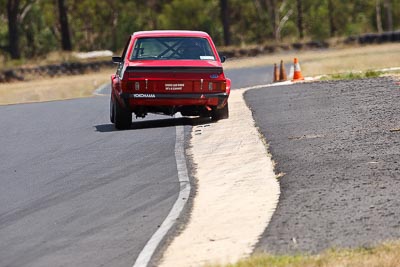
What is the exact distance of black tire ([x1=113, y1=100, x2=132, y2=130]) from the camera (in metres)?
20.0

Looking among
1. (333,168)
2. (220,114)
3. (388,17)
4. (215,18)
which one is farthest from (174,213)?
(215,18)

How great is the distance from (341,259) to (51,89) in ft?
116

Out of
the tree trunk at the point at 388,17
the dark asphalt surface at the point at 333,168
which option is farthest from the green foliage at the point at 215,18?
the dark asphalt surface at the point at 333,168

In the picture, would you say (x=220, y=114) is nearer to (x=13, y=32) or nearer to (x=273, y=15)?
(x=13, y=32)

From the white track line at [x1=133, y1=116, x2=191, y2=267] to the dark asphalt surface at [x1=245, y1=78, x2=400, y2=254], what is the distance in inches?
34.1

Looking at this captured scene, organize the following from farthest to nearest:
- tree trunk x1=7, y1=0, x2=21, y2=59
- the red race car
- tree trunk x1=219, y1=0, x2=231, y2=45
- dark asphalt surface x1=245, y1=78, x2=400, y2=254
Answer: tree trunk x1=219, y1=0, x2=231, y2=45
tree trunk x1=7, y1=0, x2=21, y2=59
the red race car
dark asphalt surface x1=245, y1=78, x2=400, y2=254

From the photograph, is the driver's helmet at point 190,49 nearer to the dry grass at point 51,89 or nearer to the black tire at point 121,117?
the black tire at point 121,117

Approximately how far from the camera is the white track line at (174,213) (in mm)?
9242

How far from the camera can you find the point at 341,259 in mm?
8250

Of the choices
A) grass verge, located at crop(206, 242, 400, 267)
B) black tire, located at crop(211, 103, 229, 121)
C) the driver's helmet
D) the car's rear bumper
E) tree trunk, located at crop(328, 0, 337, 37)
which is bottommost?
tree trunk, located at crop(328, 0, 337, 37)

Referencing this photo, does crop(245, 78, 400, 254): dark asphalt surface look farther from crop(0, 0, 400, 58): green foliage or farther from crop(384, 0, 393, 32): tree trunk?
crop(0, 0, 400, 58): green foliage

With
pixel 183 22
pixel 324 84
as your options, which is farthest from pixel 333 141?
pixel 183 22

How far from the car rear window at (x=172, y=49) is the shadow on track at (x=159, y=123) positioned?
3.74 feet

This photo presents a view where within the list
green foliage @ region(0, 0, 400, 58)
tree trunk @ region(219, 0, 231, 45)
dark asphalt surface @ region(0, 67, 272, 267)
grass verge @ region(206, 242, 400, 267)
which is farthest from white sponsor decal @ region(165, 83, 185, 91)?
green foliage @ region(0, 0, 400, 58)
